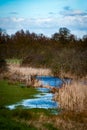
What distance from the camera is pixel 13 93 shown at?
22.2m

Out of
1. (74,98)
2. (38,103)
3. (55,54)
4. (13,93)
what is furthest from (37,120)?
(55,54)

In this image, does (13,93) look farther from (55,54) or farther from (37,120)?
(55,54)

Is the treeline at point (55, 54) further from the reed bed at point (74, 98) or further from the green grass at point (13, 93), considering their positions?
the reed bed at point (74, 98)

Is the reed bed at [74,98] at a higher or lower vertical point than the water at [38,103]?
higher

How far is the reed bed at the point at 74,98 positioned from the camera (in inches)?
641

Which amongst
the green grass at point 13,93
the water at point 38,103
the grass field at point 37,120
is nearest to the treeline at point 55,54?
the green grass at point 13,93

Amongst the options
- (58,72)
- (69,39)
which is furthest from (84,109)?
(69,39)

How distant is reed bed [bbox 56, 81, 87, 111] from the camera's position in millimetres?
16281

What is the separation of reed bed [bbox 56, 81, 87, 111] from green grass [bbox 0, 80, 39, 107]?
2.58 meters

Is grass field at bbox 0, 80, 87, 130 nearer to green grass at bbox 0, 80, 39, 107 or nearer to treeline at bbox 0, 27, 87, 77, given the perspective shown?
green grass at bbox 0, 80, 39, 107

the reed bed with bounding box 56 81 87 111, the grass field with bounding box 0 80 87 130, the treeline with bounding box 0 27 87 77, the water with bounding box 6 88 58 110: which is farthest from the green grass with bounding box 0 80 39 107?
the treeline with bounding box 0 27 87 77

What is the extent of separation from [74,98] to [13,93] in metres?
6.13

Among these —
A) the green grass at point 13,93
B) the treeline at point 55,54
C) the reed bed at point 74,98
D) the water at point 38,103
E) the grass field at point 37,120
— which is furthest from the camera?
the treeline at point 55,54

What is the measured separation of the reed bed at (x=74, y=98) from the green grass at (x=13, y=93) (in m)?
2.58
